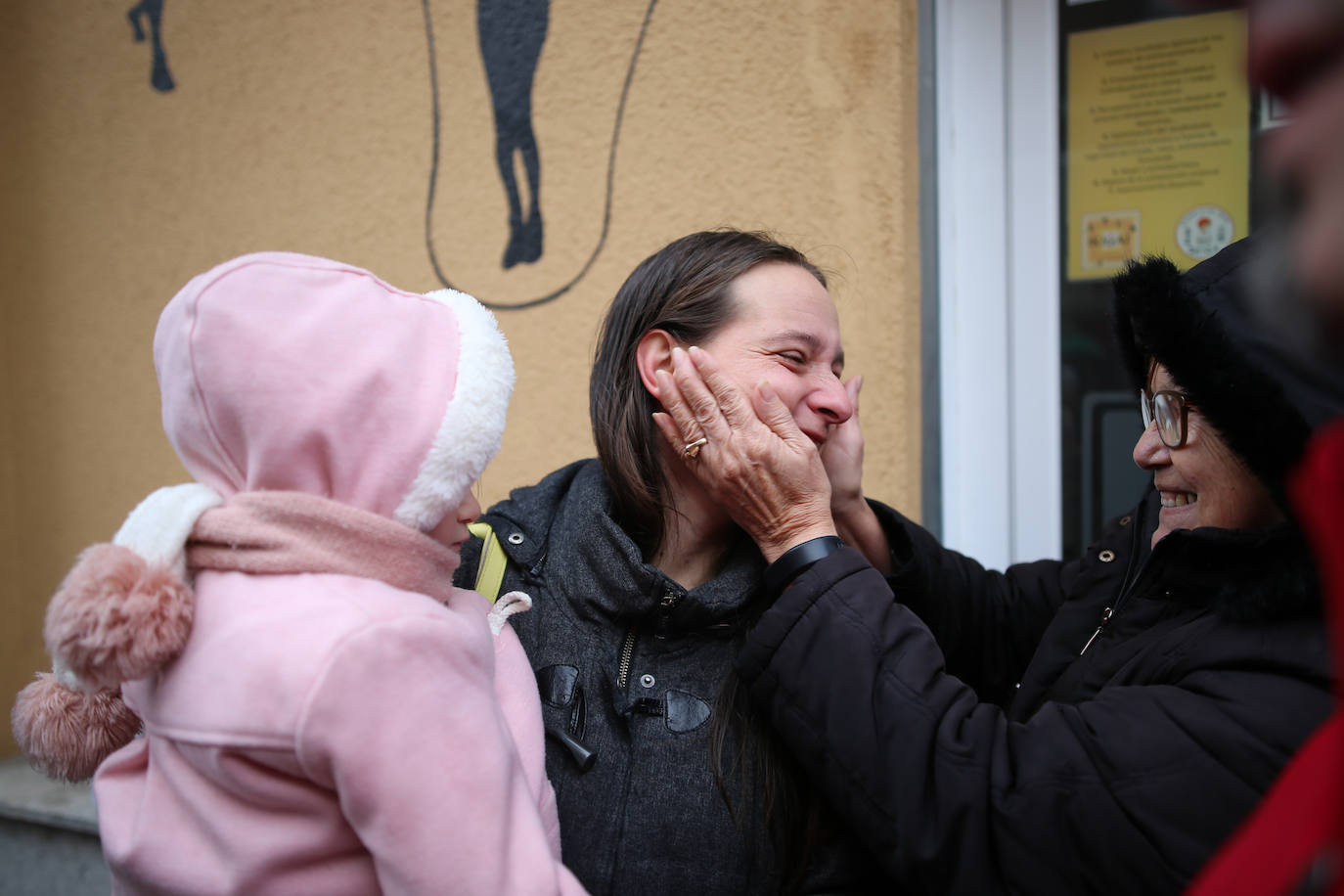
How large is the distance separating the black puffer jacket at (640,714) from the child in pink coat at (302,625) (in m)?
0.35

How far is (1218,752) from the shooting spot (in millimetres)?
1123

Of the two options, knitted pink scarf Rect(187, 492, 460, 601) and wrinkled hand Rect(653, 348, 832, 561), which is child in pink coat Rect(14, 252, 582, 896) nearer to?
knitted pink scarf Rect(187, 492, 460, 601)

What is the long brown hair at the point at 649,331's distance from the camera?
1.75m

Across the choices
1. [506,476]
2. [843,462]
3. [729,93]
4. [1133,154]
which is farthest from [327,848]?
[1133,154]

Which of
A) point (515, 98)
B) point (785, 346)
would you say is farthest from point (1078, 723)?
point (515, 98)

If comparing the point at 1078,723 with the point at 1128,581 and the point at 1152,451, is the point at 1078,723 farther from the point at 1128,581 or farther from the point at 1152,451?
the point at 1152,451

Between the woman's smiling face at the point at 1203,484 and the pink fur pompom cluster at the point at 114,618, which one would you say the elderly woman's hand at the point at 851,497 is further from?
the pink fur pompom cluster at the point at 114,618

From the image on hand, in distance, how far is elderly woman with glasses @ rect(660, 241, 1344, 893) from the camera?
113cm

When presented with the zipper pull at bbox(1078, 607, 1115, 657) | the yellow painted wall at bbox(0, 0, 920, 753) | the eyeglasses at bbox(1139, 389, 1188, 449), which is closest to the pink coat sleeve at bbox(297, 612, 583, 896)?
the zipper pull at bbox(1078, 607, 1115, 657)

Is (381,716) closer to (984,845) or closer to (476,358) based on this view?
(476,358)

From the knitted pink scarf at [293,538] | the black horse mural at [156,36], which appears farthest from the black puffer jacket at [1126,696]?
the black horse mural at [156,36]

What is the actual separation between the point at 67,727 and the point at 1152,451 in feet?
→ 5.45

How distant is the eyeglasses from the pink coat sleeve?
1083 mm

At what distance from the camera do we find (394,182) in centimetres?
308
